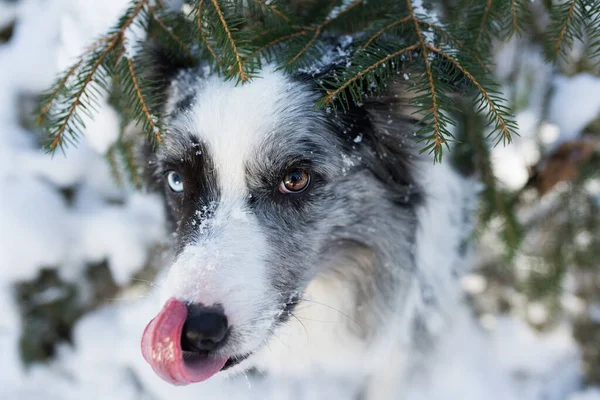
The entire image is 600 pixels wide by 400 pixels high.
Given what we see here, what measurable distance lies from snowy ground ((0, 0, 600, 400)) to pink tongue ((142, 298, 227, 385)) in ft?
2.73

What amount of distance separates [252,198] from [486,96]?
72 cm

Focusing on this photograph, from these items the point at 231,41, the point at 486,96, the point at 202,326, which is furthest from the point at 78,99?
the point at 486,96

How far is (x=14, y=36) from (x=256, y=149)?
1.67 m

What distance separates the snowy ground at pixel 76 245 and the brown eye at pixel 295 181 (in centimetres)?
91

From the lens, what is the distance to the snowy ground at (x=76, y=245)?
233 cm

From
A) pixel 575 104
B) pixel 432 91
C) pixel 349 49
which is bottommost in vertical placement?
pixel 432 91

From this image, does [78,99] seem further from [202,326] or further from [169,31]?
[202,326]

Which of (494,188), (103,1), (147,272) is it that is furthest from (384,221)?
(147,272)

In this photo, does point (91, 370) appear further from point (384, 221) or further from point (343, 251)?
point (384, 221)

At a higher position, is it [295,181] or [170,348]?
[295,181]

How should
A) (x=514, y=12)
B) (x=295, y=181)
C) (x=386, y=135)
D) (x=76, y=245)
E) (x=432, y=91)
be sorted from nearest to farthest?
(x=432, y=91), (x=514, y=12), (x=295, y=181), (x=386, y=135), (x=76, y=245)

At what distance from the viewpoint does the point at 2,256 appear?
2.32 metres

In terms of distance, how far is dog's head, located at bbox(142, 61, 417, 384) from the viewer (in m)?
1.30

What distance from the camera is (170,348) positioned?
4.16 feet
